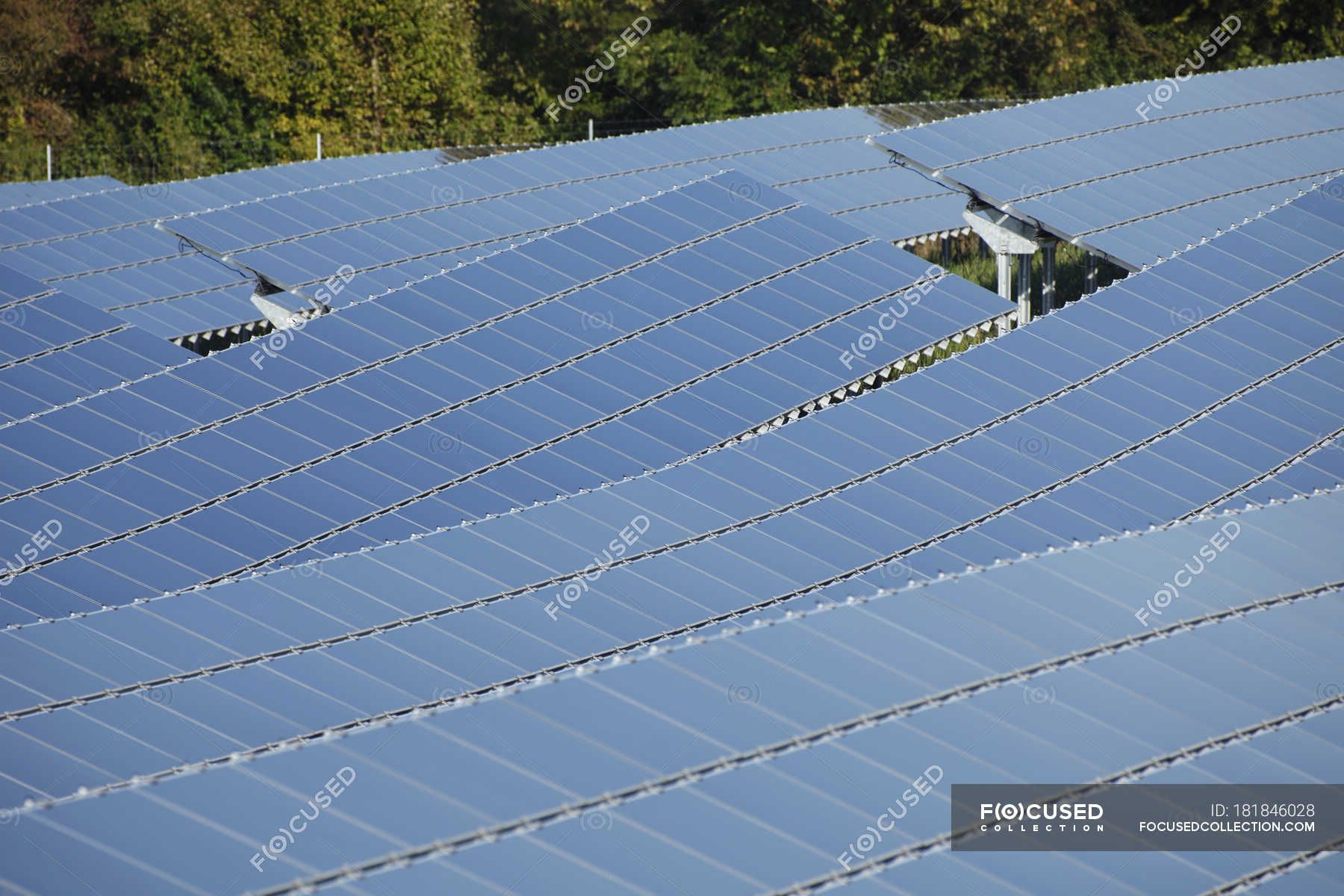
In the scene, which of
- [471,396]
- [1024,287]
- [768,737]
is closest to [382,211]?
[471,396]

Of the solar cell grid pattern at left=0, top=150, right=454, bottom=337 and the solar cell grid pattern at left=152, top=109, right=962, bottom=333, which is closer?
the solar cell grid pattern at left=152, top=109, right=962, bottom=333

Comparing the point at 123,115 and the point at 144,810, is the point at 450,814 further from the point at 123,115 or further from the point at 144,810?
the point at 123,115

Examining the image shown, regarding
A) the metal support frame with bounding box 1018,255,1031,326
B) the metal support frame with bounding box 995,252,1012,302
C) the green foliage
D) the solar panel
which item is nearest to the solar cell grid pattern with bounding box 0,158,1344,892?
the solar panel

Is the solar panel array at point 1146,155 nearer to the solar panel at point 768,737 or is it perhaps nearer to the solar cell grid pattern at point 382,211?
the solar cell grid pattern at point 382,211

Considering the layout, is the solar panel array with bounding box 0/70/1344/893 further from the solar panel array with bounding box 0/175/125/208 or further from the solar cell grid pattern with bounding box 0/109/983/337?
the solar panel array with bounding box 0/175/125/208

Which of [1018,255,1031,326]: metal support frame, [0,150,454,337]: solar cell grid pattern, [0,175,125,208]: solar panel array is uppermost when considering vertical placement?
[1018,255,1031,326]: metal support frame

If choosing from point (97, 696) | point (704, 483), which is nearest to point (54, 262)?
point (704, 483)

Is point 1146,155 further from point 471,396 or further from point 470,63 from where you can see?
point 470,63

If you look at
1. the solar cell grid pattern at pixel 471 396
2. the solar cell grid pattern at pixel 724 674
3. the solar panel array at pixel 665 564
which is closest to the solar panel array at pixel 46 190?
the solar panel array at pixel 665 564
